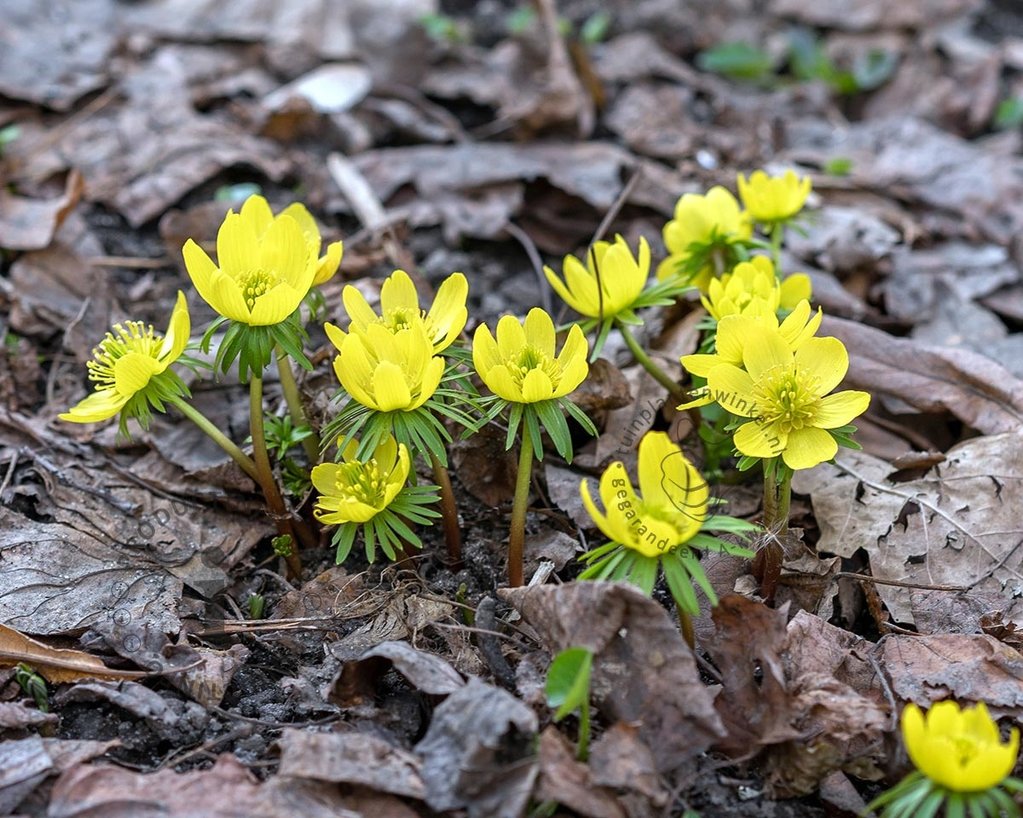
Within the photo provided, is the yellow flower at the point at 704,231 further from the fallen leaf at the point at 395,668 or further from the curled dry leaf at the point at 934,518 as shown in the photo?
the fallen leaf at the point at 395,668

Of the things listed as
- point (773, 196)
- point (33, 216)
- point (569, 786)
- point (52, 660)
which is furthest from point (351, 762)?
point (33, 216)

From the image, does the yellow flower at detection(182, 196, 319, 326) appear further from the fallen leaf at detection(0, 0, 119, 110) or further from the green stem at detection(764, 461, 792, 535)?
the fallen leaf at detection(0, 0, 119, 110)


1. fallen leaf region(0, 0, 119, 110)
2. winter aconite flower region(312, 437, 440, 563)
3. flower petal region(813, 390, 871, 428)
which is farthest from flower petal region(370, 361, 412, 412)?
fallen leaf region(0, 0, 119, 110)

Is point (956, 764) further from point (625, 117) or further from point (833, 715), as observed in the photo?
point (625, 117)

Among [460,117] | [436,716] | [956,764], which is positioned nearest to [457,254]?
[460,117]

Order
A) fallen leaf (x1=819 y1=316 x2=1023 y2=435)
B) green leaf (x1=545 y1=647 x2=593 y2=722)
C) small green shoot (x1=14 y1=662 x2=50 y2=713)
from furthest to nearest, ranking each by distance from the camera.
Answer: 1. fallen leaf (x1=819 y1=316 x2=1023 y2=435)
2. small green shoot (x1=14 y1=662 x2=50 y2=713)
3. green leaf (x1=545 y1=647 x2=593 y2=722)

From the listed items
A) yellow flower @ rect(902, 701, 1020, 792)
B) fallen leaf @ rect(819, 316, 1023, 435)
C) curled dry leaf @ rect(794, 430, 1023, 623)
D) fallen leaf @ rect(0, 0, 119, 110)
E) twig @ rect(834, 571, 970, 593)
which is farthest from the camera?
fallen leaf @ rect(0, 0, 119, 110)
